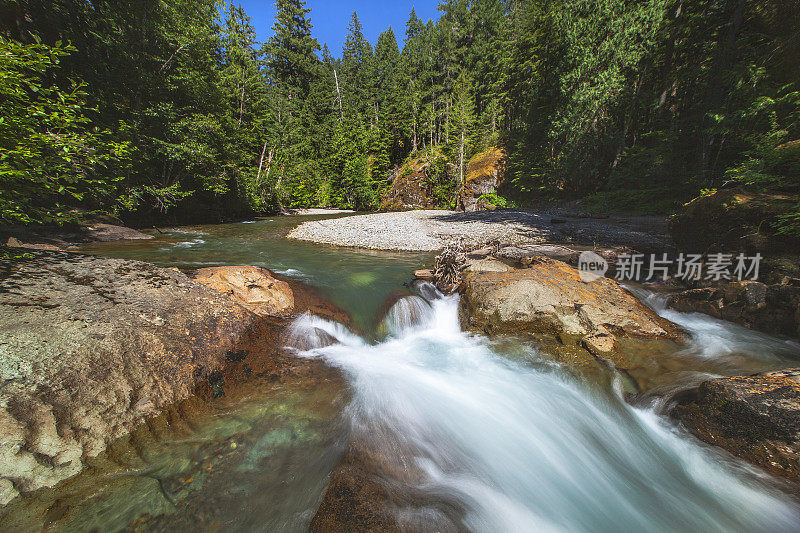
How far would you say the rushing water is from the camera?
2.14 meters

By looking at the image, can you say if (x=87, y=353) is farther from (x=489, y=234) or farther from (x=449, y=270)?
(x=489, y=234)

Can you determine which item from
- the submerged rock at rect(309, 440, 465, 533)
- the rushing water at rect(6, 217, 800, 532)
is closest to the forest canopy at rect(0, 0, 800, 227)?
the rushing water at rect(6, 217, 800, 532)

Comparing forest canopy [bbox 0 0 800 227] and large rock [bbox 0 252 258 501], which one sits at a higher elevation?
forest canopy [bbox 0 0 800 227]

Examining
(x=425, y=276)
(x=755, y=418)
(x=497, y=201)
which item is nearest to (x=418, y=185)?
(x=497, y=201)

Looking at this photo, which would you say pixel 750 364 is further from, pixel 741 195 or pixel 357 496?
pixel 357 496

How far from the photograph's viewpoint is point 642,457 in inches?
125

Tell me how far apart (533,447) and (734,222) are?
288 inches

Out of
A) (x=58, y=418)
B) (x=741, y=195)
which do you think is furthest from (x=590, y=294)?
(x=58, y=418)

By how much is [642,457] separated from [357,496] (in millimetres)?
3381

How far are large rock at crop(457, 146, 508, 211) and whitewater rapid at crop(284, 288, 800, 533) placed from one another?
24796 mm

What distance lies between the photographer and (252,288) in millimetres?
5023

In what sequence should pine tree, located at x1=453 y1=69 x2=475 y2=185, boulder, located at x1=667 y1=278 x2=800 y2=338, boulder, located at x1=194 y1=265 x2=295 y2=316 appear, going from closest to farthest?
boulder, located at x1=667 y1=278 x2=800 y2=338, boulder, located at x1=194 y1=265 x2=295 y2=316, pine tree, located at x1=453 y1=69 x2=475 y2=185

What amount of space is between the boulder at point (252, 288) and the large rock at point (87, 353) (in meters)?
0.48

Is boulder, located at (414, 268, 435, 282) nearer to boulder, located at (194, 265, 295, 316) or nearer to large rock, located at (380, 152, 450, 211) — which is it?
boulder, located at (194, 265, 295, 316)
